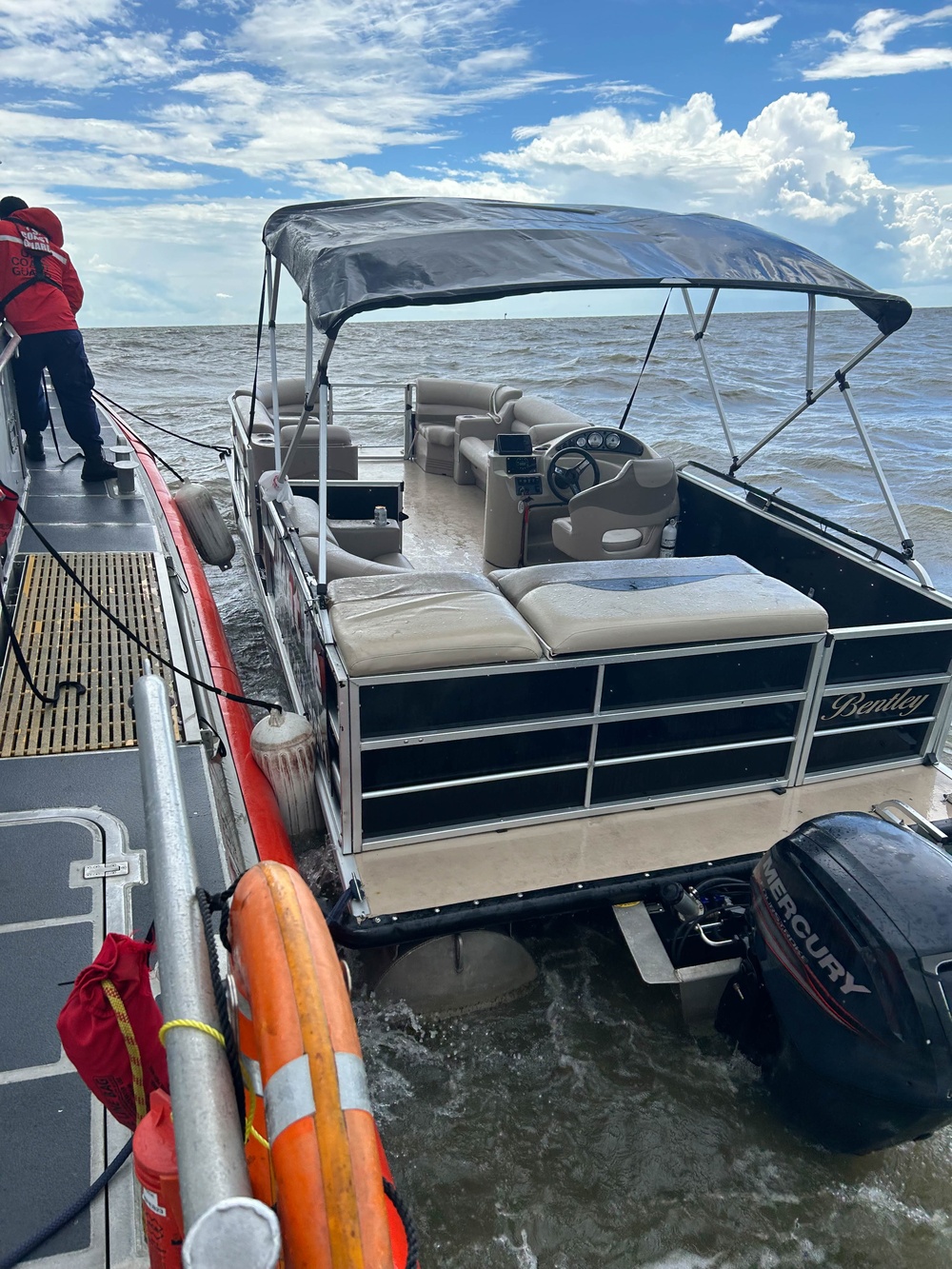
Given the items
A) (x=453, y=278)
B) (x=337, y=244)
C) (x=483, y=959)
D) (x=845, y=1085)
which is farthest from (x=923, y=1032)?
(x=337, y=244)

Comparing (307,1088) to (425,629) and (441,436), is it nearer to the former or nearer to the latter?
(425,629)

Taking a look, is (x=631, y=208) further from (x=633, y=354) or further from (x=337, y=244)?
(x=633, y=354)

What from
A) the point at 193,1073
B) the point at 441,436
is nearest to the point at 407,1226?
the point at 193,1073

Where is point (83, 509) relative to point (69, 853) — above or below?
above

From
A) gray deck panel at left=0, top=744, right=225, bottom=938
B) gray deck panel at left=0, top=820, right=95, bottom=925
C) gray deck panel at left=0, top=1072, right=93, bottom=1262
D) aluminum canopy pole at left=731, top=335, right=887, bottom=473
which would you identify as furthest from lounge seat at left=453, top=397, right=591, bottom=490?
gray deck panel at left=0, top=1072, right=93, bottom=1262

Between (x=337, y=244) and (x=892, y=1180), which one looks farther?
(x=337, y=244)

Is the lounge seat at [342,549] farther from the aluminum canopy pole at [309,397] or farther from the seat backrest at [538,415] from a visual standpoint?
the seat backrest at [538,415]

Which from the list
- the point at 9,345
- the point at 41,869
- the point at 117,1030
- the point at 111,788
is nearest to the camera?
the point at 117,1030

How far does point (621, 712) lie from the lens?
3139mm

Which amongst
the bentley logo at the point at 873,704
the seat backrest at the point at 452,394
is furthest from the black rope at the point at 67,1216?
the seat backrest at the point at 452,394

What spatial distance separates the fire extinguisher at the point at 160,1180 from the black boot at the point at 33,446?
6.32 m

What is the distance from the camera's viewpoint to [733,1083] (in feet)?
10.1

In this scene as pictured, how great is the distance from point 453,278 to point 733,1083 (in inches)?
120

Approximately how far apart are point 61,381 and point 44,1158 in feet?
17.3
